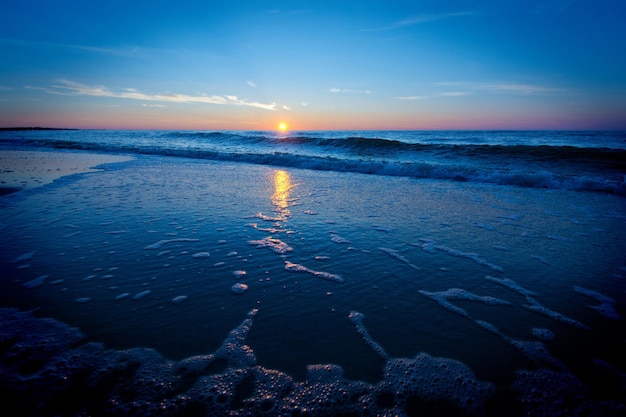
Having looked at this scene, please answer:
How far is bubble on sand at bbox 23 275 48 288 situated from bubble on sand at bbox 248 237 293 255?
2.52 meters

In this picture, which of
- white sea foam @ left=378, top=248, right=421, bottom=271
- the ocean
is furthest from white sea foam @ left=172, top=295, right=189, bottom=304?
white sea foam @ left=378, top=248, right=421, bottom=271

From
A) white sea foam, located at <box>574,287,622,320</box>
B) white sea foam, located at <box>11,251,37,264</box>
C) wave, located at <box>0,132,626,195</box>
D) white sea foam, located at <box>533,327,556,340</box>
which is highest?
wave, located at <box>0,132,626,195</box>

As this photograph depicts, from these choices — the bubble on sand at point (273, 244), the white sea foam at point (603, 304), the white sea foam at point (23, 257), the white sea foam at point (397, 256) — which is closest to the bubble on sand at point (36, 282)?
the white sea foam at point (23, 257)

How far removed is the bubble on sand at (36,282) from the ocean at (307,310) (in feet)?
0.14

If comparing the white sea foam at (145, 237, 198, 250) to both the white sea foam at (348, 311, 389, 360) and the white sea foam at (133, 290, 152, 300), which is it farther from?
the white sea foam at (348, 311, 389, 360)

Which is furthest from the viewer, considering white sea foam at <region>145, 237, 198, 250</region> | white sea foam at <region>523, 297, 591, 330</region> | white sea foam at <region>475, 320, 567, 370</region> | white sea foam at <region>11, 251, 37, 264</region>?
white sea foam at <region>145, 237, 198, 250</region>

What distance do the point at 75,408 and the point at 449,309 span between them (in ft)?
10.4

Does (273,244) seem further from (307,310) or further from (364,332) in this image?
(364,332)

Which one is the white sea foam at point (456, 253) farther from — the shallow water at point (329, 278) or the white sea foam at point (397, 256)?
the white sea foam at point (397, 256)

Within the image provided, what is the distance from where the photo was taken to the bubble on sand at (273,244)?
14.6 feet

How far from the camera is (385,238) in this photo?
16.3 feet

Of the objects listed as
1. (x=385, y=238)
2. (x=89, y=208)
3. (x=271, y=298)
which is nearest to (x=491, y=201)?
(x=385, y=238)

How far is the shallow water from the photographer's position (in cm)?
253

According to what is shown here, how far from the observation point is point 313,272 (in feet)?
12.4
